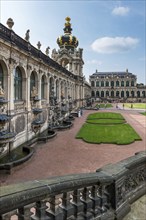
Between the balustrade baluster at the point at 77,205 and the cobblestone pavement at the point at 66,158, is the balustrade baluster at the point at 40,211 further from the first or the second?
the cobblestone pavement at the point at 66,158

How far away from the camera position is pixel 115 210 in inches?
197

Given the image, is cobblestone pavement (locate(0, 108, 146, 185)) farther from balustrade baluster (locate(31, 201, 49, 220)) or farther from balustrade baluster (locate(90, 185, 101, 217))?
balustrade baluster (locate(31, 201, 49, 220))

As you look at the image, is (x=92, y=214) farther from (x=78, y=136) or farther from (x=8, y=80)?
(x=78, y=136)

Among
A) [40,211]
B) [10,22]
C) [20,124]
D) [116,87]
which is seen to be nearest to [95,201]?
[40,211]

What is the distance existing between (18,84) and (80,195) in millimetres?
17234

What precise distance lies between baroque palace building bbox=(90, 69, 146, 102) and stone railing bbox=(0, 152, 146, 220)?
448ft

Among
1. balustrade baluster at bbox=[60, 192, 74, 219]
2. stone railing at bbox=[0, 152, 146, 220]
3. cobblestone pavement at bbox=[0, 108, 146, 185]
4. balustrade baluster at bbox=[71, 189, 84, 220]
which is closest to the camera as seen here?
stone railing at bbox=[0, 152, 146, 220]

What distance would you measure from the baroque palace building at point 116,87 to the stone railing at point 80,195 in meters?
136

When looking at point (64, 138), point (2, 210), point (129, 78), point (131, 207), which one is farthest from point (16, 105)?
point (129, 78)

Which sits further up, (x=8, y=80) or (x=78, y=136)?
(x=8, y=80)

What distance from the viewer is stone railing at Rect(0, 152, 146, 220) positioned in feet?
10.3

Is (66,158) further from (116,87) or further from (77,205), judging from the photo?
(116,87)

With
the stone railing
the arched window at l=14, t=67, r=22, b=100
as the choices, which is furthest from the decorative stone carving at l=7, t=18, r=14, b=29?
the stone railing

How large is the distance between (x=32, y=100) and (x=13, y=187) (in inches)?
783
